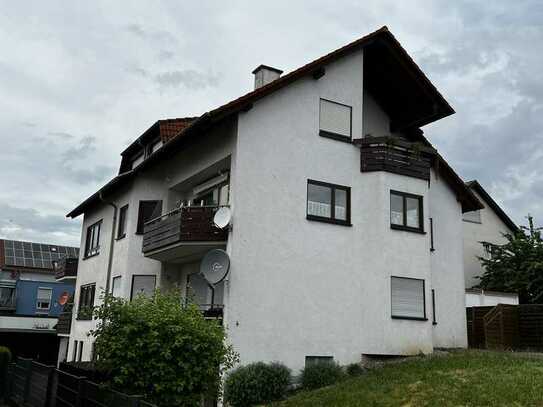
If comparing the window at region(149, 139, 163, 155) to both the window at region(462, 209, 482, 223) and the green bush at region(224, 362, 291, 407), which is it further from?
the window at region(462, 209, 482, 223)

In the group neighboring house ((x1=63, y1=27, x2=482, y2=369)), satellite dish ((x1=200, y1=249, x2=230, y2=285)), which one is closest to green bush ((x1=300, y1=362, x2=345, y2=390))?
neighboring house ((x1=63, y1=27, x2=482, y2=369))

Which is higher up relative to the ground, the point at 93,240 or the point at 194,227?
the point at 93,240

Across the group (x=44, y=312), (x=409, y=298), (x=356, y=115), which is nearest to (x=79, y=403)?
(x=409, y=298)

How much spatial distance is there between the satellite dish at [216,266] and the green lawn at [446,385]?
3860 mm

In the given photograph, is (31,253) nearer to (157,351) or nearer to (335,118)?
(335,118)

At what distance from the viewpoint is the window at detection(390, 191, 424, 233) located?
19.4 metres

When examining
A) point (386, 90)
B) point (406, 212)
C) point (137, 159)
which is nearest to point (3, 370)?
point (137, 159)

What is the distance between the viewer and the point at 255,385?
15.6m

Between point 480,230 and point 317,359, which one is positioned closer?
point 317,359

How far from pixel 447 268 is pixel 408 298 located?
341 centimetres

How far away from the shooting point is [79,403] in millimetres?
11891

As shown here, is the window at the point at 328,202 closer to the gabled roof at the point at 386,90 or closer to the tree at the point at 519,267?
the gabled roof at the point at 386,90

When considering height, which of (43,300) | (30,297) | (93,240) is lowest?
(43,300)

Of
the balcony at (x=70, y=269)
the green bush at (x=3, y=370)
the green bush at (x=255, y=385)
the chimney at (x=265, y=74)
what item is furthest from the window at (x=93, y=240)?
the green bush at (x=255, y=385)
